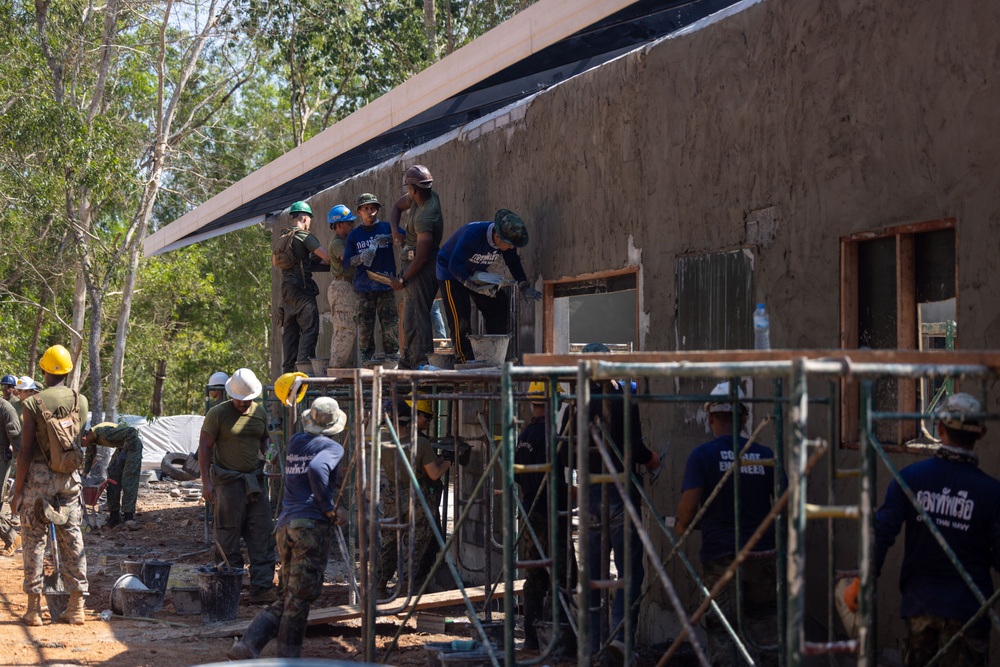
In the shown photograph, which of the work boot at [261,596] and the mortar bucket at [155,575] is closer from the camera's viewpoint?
the mortar bucket at [155,575]

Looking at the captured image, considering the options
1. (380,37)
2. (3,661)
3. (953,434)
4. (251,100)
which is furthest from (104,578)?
(251,100)

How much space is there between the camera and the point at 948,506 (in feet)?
15.1

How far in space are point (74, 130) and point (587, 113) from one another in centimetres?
1625

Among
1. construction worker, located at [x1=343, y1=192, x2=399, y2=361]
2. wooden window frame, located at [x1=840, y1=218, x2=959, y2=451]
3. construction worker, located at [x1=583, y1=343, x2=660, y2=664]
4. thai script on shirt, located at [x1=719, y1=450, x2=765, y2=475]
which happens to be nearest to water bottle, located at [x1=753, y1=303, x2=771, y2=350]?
wooden window frame, located at [x1=840, y1=218, x2=959, y2=451]

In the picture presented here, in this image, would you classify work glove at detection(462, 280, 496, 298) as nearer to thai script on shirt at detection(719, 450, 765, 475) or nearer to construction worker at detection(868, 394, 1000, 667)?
thai script on shirt at detection(719, 450, 765, 475)

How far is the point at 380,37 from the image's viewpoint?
2738 centimetres

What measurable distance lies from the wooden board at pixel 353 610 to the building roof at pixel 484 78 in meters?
4.00

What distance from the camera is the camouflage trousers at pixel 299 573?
7012 mm

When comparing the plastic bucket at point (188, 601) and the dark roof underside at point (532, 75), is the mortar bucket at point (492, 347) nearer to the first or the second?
the dark roof underside at point (532, 75)

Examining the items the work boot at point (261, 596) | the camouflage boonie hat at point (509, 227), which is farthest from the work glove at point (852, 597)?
the work boot at point (261, 596)

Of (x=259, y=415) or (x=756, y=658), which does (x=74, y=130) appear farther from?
(x=756, y=658)

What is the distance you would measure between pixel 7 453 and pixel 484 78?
7.34 meters

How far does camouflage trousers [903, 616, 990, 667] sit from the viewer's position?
462 centimetres

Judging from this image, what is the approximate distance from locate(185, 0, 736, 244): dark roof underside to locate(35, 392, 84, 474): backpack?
4.25m
